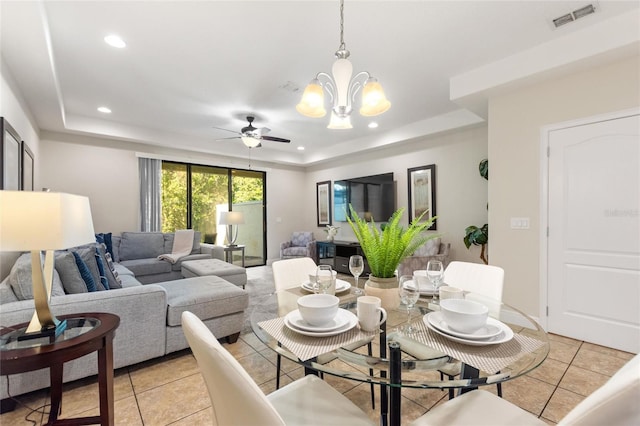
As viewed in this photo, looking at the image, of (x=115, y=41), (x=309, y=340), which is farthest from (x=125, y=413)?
(x=115, y=41)

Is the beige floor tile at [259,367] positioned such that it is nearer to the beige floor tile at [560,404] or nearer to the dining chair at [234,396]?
the dining chair at [234,396]

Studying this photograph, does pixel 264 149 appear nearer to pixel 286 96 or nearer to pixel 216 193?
pixel 216 193

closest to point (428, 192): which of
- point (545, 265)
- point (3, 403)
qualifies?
point (545, 265)

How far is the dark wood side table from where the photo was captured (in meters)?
1.17

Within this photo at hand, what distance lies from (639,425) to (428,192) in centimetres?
454

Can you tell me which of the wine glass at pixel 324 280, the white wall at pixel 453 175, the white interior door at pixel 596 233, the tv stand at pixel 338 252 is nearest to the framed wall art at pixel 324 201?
the tv stand at pixel 338 252

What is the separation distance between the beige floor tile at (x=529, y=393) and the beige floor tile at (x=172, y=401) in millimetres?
1915

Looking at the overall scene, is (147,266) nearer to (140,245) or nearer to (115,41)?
(140,245)

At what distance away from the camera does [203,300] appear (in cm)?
241

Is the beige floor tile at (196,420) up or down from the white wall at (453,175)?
down

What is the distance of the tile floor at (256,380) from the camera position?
1682 millimetres

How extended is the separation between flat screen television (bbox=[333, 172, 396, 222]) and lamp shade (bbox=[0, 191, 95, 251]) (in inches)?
158

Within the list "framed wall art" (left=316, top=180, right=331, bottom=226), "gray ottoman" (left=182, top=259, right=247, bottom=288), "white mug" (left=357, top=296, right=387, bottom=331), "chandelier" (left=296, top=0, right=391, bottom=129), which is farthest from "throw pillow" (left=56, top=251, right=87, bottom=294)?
"framed wall art" (left=316, top=180, right=331, bottom=226)

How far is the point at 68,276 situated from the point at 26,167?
2.16 metres
